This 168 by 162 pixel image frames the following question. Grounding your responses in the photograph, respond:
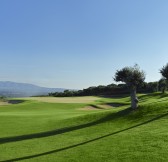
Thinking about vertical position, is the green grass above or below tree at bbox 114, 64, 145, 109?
below

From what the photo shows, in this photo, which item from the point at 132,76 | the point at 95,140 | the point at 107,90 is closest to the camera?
the point at 95,140

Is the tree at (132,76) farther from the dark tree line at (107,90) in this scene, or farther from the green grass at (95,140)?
the dark tree line at (107,90)

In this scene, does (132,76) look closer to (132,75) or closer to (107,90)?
(132,75)

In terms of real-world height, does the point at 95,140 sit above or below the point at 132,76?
below

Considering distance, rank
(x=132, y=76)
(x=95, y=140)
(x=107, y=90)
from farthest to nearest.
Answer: (x=107, y=90) < (x=132, y=76) < (x=95, y=140)

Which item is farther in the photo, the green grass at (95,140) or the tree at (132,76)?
the tree at (132,76)

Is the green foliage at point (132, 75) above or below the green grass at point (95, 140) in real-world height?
above

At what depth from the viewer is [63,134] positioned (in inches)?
982

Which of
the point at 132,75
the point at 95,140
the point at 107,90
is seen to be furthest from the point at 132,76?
the point at 107,90

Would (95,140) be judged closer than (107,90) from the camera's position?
Yes

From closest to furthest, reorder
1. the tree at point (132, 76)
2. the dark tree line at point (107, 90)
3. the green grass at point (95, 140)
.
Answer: the green grass at point (95, 140), the tree at point (132, 76), the dark tree line at point (107, 90)

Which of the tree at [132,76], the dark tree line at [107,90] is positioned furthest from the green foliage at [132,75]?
the dark tree line at [107,90]

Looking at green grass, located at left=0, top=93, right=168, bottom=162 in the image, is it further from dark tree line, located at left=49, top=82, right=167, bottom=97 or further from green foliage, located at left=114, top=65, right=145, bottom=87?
dark tree line, located at left=49, top=82, right=167, bottom=97

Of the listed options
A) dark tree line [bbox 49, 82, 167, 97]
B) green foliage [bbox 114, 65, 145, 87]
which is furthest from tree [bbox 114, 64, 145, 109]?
dark tree line [bbox 49, 82, 167, 97]
